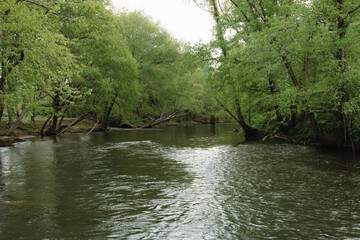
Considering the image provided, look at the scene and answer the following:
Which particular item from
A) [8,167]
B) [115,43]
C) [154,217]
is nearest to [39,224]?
[154,217]

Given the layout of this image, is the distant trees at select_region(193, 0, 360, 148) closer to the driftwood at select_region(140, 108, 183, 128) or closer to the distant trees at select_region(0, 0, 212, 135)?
the distant trees at select_region(0, 0, 212, 135)

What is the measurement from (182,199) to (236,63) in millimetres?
16822

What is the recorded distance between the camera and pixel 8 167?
14477mm

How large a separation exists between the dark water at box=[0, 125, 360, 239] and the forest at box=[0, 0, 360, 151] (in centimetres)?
409

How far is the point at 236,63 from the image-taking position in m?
23.5

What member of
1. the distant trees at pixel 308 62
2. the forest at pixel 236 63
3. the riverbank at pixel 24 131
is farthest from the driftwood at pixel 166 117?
the distant trees at pixel 308 62

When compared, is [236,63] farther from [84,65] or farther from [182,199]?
[182,199]

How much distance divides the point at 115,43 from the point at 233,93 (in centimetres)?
1800

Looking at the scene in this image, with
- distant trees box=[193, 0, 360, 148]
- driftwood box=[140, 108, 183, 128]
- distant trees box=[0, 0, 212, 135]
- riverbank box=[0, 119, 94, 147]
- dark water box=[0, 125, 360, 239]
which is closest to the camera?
dark water box=[0, 125, 360, 239]

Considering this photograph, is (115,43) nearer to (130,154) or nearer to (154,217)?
(130,154)

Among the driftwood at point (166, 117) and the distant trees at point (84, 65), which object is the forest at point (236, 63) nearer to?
the distant trees at point (84, 65)

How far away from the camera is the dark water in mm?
6652

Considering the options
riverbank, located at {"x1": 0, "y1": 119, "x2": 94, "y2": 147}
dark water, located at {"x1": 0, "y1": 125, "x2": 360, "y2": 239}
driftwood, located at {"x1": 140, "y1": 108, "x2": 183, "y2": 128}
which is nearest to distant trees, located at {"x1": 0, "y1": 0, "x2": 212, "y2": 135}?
driftwood, located at {"x1": 140, "y1": 108, "x2": 183, "y2": 128}

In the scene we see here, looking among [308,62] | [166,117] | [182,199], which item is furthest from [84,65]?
[166,117]
